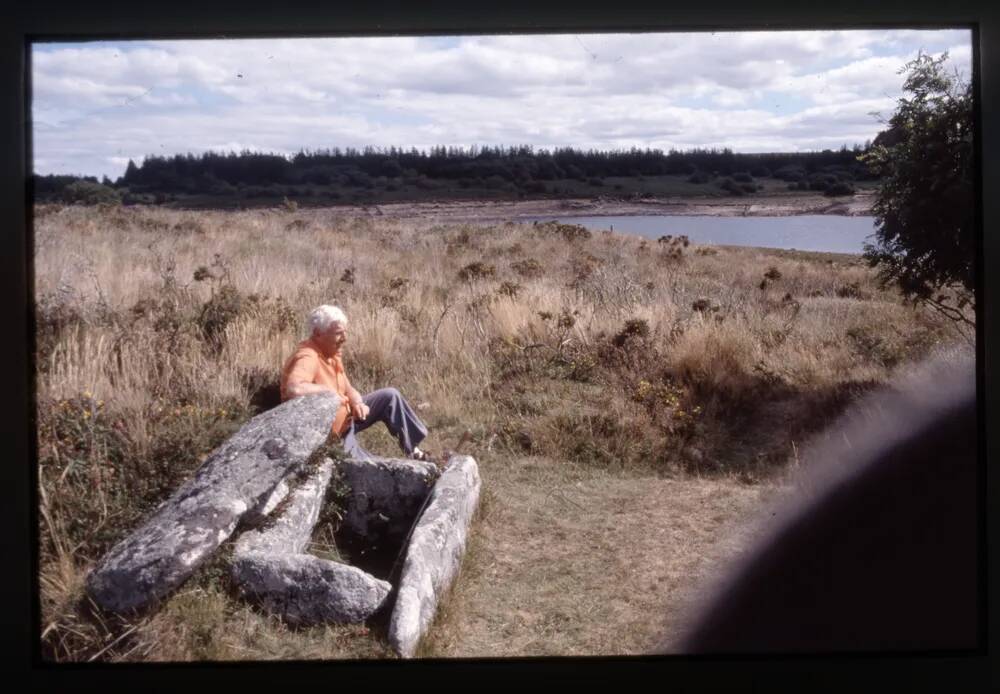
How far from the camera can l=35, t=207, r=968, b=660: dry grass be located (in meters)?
3.85

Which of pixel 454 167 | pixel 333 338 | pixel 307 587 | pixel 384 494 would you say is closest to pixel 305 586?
pixel 307 587

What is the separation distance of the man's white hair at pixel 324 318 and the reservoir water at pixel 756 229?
3.87ft

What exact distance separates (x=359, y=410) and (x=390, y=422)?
177 mm

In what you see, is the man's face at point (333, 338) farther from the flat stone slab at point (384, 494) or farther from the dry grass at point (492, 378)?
the flat stone slab at point (384, 494)

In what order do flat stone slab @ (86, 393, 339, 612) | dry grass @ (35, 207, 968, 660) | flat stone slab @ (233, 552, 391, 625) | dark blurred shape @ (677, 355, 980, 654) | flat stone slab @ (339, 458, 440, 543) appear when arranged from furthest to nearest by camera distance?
flat stone slab @ (339, 458, 440, 543), dark blurred shape @ (677, 355, 980, 654), dry grass @ (35, 207, 968, 660), flat stone slab @ (233, 552, 391, 625), flat stone slab @ (86, 393, 339, 612)

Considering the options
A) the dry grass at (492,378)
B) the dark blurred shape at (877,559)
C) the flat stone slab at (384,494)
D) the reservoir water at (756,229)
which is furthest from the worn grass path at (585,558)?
the reservoir water at (756,229)

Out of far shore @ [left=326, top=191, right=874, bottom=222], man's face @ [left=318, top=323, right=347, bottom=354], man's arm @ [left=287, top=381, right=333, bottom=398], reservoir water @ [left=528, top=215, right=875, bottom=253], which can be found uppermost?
far shore @ [left=326, top=191, right=874, bottom=222]

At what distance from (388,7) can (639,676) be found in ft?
10.8

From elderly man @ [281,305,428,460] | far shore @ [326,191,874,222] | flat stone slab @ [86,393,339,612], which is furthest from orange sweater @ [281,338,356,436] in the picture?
far shore @ [326,191,874,222]

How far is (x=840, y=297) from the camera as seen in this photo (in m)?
4.45

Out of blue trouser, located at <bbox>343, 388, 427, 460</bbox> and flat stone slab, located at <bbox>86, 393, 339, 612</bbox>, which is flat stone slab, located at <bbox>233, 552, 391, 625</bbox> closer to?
flat stone slab, located at <bbox>86, 393, 339, 612</bbox>

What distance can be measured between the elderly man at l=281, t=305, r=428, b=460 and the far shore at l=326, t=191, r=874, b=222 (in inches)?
22.8

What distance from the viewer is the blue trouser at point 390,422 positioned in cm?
420

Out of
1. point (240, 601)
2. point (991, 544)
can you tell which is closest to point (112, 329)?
point (240, 601)
